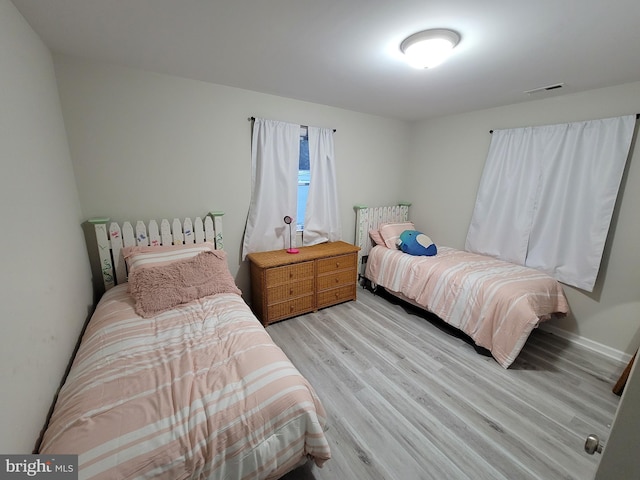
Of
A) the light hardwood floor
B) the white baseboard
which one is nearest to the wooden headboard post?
the light hardwood floor

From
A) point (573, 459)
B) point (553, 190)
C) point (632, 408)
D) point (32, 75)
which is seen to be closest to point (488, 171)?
point (553, 190)

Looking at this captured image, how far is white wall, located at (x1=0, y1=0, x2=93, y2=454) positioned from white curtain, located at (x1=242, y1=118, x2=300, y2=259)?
1380mm

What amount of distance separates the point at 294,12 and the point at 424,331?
2.67 metres

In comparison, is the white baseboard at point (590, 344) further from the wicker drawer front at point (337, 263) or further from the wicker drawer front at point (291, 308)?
the wicker drawer front at point (291, 308)

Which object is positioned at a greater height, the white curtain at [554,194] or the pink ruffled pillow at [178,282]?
the white curtain at [554,194]

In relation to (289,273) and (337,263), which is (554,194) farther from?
(289,273)

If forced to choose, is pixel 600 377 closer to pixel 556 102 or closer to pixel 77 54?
pixel 556 102

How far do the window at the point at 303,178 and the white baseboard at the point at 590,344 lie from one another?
2782mm

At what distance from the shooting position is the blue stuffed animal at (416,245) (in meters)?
2.94

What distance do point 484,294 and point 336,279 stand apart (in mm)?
1434

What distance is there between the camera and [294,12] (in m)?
1.23

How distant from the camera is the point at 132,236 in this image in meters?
2.09

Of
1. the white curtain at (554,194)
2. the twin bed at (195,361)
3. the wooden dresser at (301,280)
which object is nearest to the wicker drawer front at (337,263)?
the wooden dresser at (301,280)

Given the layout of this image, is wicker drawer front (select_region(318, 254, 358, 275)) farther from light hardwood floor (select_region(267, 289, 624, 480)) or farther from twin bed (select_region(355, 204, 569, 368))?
light hardwood floor (select_region(267, 289, 624, 480))
